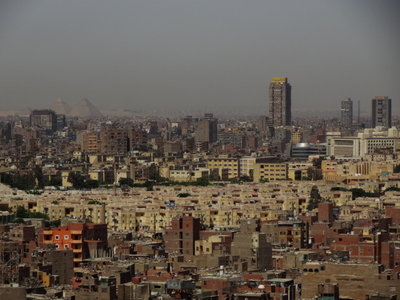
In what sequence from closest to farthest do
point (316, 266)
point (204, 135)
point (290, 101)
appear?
1. point (316, 266)
2. point (204, 135)
3. point (290, 101)

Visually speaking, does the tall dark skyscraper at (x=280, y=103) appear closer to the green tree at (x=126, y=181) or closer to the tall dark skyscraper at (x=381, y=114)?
the tall dark skyscraper at (x=381, y=114)

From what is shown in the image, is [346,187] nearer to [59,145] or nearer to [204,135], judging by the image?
[59,145]

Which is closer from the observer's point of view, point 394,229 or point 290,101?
point 394,229

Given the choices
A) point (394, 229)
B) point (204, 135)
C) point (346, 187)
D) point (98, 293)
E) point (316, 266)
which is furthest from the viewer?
point (204, 135)

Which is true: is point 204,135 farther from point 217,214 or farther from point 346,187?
point 217,214

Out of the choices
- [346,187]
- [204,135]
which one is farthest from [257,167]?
[204,135]

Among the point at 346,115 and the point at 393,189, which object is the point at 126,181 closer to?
the point at 393,189

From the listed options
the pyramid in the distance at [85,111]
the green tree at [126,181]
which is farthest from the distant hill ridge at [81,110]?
the green tree at [126,181]
